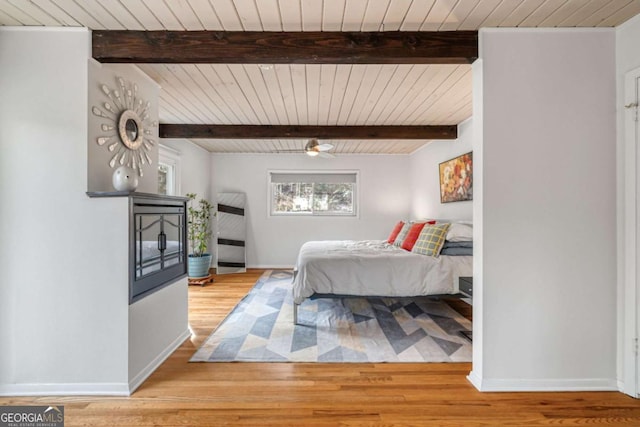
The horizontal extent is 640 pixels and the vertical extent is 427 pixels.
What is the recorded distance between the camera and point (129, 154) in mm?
2316

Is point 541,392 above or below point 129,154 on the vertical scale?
below

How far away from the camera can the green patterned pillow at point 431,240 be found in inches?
122

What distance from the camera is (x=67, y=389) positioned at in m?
1.90

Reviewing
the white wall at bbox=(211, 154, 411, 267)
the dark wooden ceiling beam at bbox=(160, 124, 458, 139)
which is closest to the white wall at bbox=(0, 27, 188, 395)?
the dark wooden ceiling beam at bbox=(160, 124, 458, 139)

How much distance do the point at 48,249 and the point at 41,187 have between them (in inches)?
16.4

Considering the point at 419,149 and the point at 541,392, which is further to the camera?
the point at 419,149

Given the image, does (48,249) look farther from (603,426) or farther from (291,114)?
(603,426)

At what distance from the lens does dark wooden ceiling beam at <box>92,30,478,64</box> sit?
1.92 m

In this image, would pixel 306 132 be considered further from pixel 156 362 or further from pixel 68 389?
pixel 68 389

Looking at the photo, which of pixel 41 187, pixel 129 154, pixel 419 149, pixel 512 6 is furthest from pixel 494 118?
pixel 419 149

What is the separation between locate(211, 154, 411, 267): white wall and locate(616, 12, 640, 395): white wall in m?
4.04

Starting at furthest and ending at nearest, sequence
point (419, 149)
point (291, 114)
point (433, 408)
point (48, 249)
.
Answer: point (419, 149)
point (291, 114)
point (48, 249)
point (433, 408)

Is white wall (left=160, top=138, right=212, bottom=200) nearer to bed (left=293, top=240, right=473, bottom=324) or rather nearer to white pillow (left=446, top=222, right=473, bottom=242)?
bed (left=293, top=240, right=473, bottom=324)

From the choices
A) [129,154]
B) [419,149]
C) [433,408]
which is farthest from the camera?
[419,149]
